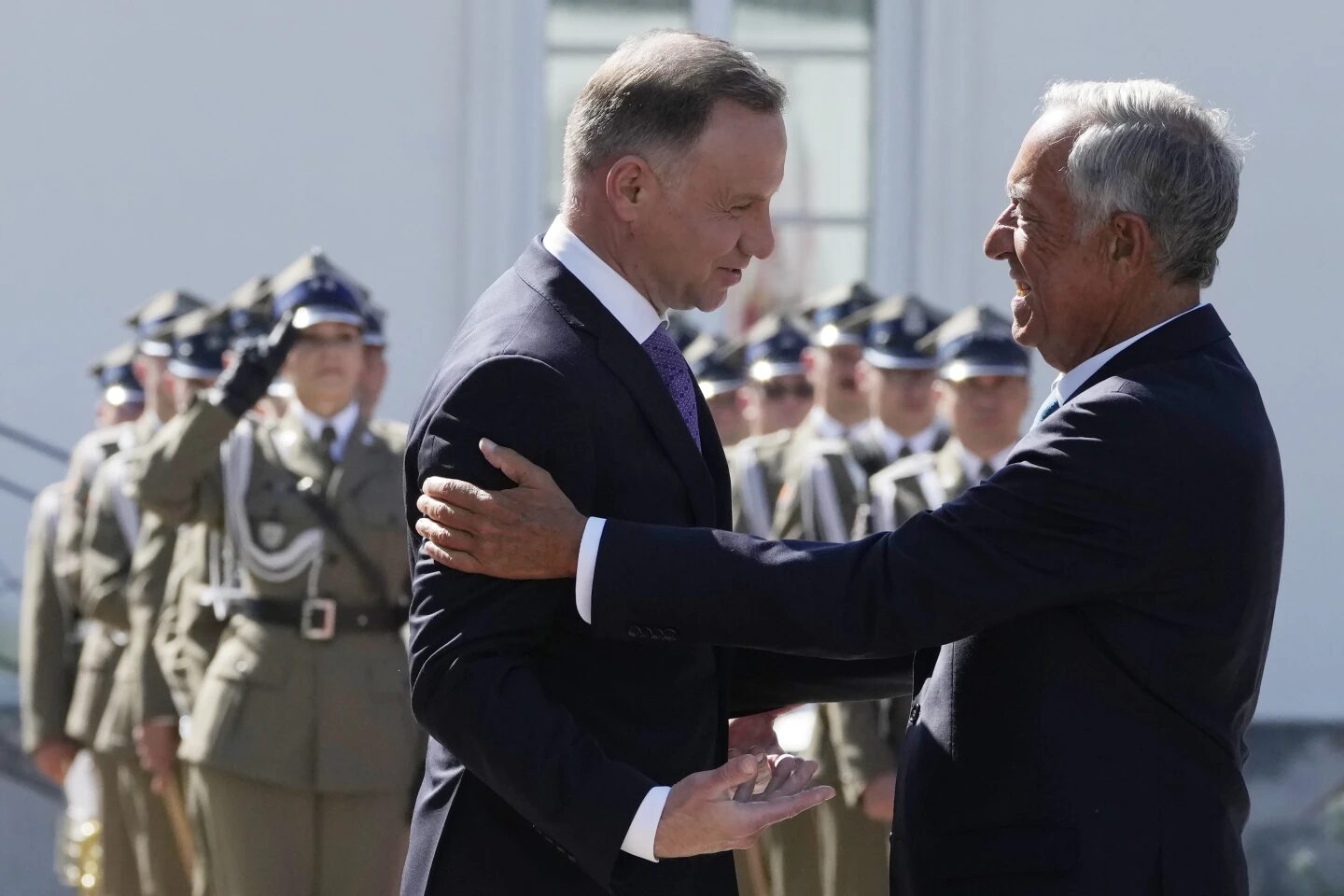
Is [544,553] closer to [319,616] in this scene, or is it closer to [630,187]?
[630,187]

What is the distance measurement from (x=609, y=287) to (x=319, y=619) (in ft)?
12.4

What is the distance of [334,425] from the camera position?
6.43 meters

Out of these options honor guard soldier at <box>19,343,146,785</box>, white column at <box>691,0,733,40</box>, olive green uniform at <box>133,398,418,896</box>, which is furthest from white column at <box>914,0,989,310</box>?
honor guard soldier at <box>19,343,146,785</box>

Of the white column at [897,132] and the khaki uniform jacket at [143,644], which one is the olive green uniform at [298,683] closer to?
the khaki uniform jacket at [143,644]

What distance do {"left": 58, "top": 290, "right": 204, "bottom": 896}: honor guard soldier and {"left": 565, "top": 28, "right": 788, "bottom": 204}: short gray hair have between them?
16.2ft

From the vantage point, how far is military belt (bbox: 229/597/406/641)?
6.25 meters

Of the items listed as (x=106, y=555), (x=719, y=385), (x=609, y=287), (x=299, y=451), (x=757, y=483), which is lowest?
(x=106, y=555)

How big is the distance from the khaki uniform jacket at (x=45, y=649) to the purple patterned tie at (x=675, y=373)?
544 cm

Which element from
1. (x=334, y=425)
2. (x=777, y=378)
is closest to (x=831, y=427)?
(x=777, y=378)

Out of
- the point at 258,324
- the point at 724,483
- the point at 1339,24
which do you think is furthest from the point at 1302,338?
the point at 724,483

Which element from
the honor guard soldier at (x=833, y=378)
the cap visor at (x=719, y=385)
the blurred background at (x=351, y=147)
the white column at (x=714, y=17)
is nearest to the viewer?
the honor guard soldier at (x=833, y=378)

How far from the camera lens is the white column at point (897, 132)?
9.02 meters

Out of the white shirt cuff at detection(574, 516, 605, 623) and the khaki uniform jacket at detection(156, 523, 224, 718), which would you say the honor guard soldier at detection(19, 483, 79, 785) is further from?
the white shirt cuff at detection(574, 516, 605, 623)

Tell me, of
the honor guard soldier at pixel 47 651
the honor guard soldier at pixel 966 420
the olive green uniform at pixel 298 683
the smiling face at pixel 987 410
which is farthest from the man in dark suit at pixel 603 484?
the honor guard soldier at pixel 47 651
